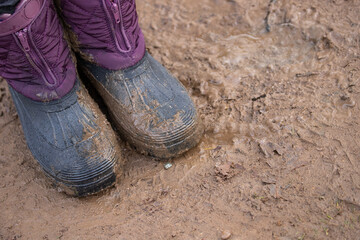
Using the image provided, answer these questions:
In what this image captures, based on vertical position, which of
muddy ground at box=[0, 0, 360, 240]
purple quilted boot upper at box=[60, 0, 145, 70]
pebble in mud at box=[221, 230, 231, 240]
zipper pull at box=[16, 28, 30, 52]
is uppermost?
zipper pull at box=[16, 28, 30, 52]

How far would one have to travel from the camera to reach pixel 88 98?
1388 millimetres

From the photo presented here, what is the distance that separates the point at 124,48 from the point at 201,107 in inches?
17.7

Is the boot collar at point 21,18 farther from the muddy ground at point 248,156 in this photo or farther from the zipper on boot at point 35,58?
the muddy ground at point 248,156

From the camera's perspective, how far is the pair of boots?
1.21 meters

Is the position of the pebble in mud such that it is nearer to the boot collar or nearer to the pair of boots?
the pair of boots

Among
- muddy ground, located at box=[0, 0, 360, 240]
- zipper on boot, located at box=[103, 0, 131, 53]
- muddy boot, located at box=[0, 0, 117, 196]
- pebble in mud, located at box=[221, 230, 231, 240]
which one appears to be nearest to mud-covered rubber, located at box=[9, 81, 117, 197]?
muddy boot, located at box=[0, 0, 117, 196]

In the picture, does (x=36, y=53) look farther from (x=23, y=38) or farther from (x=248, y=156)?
(x=248, y=156)

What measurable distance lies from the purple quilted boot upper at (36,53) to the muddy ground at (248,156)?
14.3 inches

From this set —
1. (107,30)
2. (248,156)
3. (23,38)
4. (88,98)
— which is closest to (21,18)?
(23,38)

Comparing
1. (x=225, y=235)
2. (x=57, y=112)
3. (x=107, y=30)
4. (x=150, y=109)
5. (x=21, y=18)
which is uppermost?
(x=21, y=18)

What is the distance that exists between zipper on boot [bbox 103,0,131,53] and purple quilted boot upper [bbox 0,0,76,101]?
19 cm

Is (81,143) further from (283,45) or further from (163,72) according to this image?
(283,45)

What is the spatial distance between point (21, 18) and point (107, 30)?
0.30m

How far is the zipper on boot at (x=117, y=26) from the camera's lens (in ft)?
3.98
